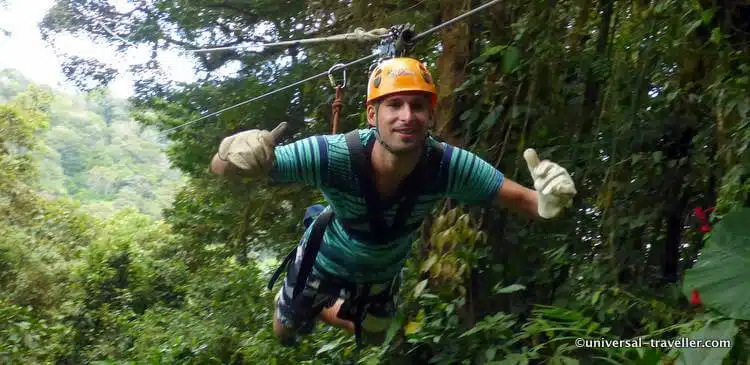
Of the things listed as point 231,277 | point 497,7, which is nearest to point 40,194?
point 231,277

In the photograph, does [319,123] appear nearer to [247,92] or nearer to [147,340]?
[247,92]

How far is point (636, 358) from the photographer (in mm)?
2760

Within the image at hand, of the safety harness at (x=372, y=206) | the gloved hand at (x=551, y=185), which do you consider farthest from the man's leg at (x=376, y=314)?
the gloved hand at (x=551, y=185)

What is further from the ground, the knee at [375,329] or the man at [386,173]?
the man at [386,173]

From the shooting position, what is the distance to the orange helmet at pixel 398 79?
2.75m

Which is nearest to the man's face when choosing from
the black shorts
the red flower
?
the black shorts

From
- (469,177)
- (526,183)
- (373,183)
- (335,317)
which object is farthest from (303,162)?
(526,183)

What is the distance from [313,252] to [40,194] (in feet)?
37.2

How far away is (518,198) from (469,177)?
0.63 ft

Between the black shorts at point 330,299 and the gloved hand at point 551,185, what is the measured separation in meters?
1.07

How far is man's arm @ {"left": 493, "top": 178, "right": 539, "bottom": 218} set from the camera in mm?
2811

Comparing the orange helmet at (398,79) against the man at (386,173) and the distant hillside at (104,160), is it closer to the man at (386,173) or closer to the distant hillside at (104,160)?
the man at (386,173)

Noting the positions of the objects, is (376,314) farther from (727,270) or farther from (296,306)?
(727,270)

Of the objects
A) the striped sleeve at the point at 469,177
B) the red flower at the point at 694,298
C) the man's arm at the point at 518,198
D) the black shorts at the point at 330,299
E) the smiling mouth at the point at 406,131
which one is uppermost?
the smiling mouth at the point at 406,131
